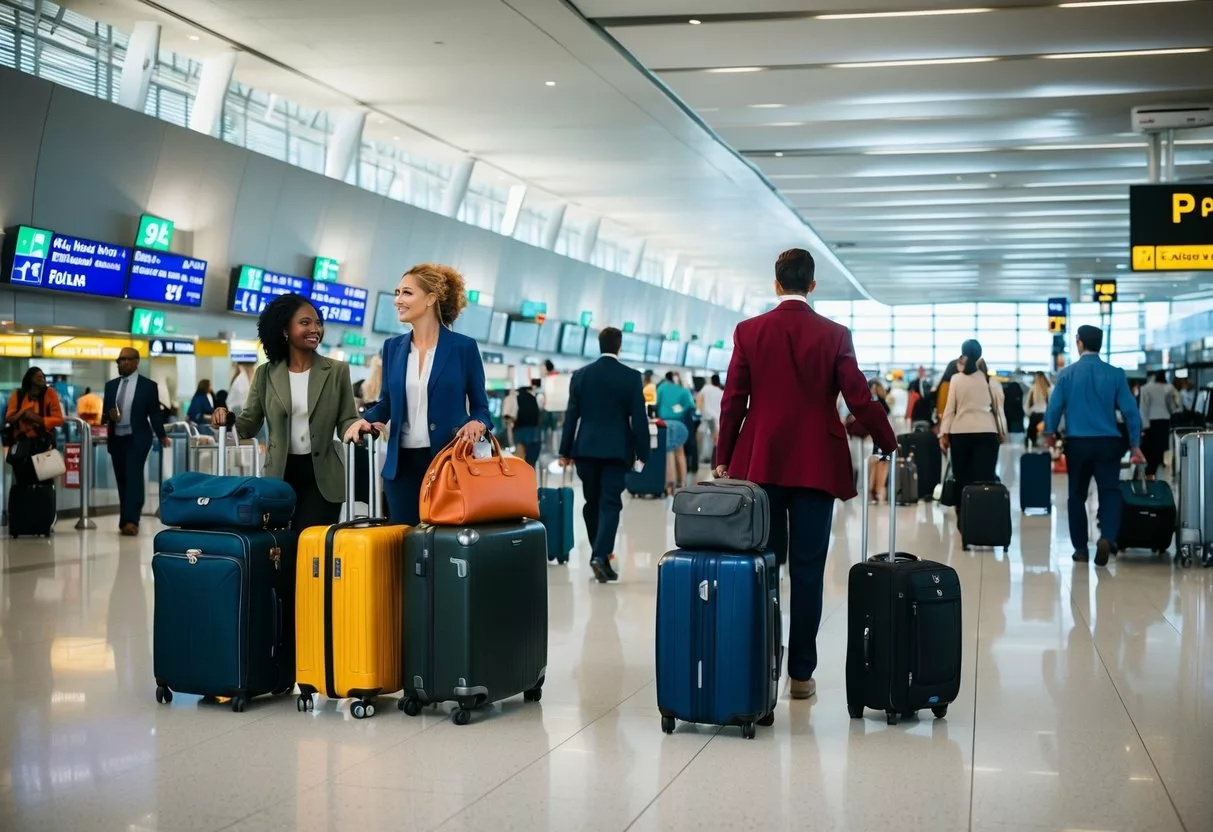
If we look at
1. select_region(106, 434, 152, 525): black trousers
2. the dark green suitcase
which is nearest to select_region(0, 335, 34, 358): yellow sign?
select_region(106, 434, 152, 525): black trousers

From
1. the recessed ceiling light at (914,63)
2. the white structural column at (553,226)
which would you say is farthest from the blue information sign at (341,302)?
the white structural column at (553,226)

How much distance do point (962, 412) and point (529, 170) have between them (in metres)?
13.7

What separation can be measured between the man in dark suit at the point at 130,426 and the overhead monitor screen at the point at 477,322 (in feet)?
36.2

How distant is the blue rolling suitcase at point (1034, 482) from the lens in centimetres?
1452

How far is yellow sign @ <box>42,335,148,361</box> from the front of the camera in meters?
14.3

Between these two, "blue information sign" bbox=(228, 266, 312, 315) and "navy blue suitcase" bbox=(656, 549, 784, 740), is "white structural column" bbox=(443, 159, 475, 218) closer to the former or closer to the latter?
"blue information sign" bbox=(228, 266, 312, 315)

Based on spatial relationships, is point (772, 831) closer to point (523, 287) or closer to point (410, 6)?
point (410, 6)

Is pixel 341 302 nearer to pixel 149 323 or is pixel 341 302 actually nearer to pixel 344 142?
pixel 344 142

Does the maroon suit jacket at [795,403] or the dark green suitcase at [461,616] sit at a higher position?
the maroon suit jacket at [795,403]

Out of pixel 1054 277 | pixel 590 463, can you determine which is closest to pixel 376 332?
pixel 590 463

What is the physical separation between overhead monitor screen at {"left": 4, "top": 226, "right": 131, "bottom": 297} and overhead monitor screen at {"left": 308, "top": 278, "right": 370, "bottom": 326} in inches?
165

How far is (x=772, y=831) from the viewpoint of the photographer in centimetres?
351

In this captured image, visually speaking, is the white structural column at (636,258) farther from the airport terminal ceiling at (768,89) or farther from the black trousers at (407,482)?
the black trousers at (407,482)

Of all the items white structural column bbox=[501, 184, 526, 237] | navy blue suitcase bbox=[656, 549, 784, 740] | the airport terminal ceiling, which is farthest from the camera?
white structural column bbox=[501, 184, 526, 237]
